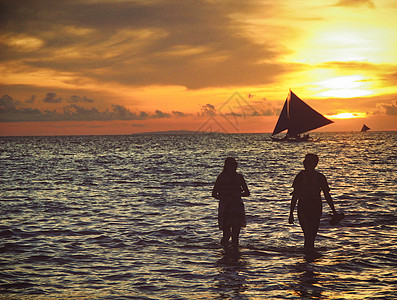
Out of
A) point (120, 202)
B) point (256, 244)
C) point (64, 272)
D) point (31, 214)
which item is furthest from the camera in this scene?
point (120, 202)

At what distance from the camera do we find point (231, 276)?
8.48m

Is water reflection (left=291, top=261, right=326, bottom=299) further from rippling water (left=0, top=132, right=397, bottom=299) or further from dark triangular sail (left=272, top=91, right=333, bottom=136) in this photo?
dark triangular sail (left=272, top=91, right=333, bottom=136)

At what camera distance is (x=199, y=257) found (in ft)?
33.2

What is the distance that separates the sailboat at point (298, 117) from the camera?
8894cm

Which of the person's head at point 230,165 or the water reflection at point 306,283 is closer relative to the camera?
the water reflection at point 306,283

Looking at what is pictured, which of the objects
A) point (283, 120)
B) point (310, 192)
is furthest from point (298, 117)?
point (310, 192)

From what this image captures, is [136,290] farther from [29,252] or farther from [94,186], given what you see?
[94,186]

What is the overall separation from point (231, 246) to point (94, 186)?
19.0 metres

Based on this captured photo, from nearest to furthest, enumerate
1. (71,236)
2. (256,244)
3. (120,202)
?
(256,244)
(71,236)
(120,202)

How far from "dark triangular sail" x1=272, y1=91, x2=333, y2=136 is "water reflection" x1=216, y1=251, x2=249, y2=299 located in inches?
3203

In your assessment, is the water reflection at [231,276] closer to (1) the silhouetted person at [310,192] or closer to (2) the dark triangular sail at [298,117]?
(1) the silhouetted person at [310,192]

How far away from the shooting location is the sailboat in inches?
3501

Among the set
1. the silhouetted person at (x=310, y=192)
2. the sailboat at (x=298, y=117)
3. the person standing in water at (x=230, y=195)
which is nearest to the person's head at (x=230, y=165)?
the person standing in water at (x=230, y=195)

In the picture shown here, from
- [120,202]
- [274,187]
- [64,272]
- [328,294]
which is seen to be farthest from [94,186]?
[328,294]
